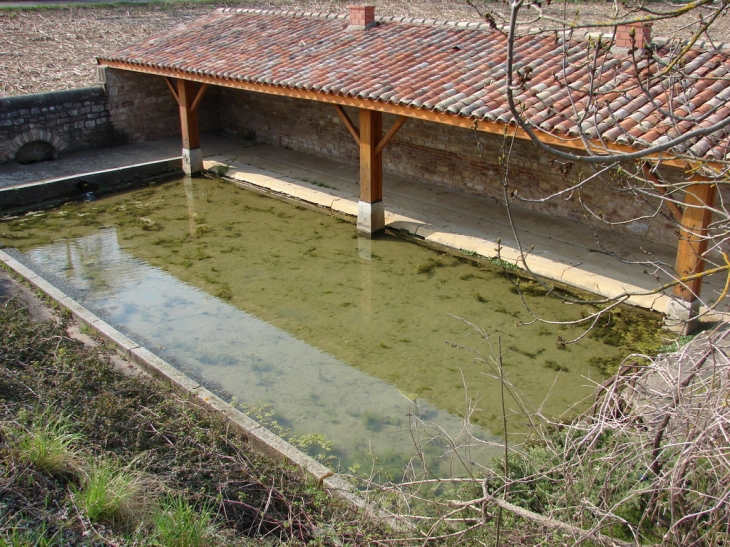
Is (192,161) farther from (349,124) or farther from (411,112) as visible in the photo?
(411,112)

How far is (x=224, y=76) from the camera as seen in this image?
11555mm

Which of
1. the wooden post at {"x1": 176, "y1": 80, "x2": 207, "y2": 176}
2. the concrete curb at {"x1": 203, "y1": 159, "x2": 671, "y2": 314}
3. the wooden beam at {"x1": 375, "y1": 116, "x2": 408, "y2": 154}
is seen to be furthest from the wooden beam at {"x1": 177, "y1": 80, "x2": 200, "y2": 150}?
the wooden beam at {"x1": 375, "y1": 116, "x2": 408, "y2": 154}

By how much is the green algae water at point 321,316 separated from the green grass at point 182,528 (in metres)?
1.65

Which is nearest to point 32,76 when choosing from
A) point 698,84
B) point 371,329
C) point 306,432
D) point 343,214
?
point 343,214

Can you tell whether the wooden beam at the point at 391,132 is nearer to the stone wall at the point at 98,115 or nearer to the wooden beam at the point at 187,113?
the wooden beam at the point at 187,113

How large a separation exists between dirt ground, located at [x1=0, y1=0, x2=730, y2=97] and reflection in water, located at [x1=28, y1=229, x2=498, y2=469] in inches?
262

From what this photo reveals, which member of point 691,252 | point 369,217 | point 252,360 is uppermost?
point 691,252

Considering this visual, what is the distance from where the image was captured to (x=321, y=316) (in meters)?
8.45

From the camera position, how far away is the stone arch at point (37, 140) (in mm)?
13438

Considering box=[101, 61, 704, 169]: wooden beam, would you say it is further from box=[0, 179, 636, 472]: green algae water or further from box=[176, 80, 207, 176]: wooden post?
box=[0, 179, 636, 472]: green algae water

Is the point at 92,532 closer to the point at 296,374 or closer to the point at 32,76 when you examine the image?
the point at 296,374

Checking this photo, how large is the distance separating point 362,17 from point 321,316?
621 centimetres

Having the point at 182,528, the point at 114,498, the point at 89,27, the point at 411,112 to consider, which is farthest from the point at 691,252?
the point at 89,27

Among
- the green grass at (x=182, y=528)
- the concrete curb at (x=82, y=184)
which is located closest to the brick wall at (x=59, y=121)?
the concrete curb at (x=82, y=184)
